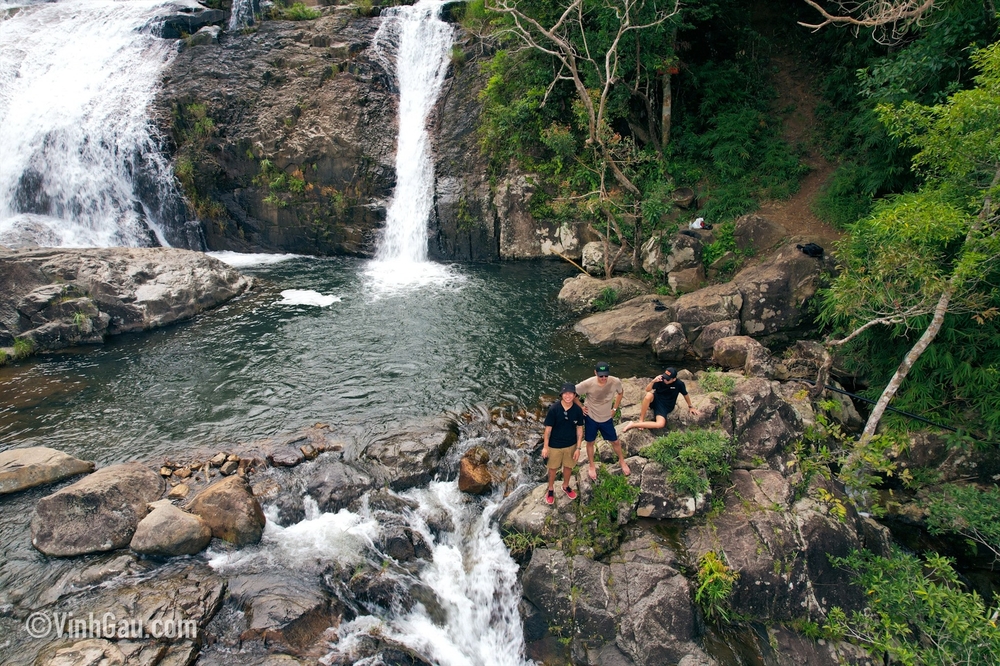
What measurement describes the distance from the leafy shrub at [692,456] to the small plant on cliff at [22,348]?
1600cm

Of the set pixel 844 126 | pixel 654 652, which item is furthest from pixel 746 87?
pixel 654 652

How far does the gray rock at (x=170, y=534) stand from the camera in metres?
8.27

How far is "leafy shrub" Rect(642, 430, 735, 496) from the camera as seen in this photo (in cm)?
834

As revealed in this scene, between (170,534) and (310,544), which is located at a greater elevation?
(170,534)

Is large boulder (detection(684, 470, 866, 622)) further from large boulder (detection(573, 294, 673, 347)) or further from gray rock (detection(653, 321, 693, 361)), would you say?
large boulder (detection(573, 294, 673, 347))

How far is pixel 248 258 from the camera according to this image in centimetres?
2264

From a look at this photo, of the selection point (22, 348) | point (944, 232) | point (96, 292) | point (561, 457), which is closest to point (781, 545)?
point (561, 457)

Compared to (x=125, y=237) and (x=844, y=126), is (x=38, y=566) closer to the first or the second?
(x=125, y=237)

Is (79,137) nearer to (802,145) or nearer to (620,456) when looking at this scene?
(620,456)

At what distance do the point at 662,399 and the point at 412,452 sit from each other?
4.82 meters

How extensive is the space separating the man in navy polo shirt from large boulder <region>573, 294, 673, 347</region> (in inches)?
207

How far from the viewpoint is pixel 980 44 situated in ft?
35.5

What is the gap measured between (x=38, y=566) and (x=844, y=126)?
2183 cm

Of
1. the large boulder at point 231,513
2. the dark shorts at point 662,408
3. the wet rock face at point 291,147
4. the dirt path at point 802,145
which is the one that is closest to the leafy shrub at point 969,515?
the dark shorts at point 662,408
